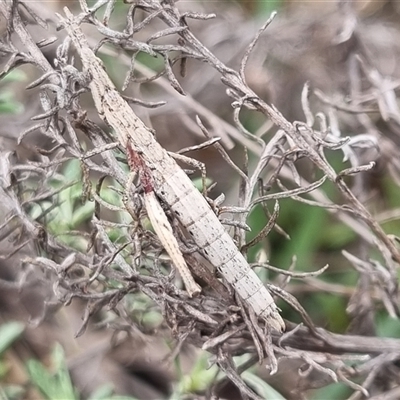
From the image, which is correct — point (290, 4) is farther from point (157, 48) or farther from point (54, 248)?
point (54, 248)

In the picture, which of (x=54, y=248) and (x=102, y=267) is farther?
(x=54, y=248)

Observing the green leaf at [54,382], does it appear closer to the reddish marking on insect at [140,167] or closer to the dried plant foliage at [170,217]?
the dried plant foliage at [170,217]

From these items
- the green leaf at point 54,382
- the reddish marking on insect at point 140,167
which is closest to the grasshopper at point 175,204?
the reddish marking on insect at point 140,167

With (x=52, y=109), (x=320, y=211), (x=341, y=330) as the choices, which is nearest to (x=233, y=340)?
(x=52, y=109)

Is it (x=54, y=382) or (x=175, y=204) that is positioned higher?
(x=175, y=204)

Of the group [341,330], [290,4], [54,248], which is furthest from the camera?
[290,4]

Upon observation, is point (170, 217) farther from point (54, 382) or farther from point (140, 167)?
point (54, 382)

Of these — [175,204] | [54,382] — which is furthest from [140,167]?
[54,382]

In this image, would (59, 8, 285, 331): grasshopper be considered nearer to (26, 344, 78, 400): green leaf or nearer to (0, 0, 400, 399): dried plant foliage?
(0, 0, 400, 399): dried plant foliage
